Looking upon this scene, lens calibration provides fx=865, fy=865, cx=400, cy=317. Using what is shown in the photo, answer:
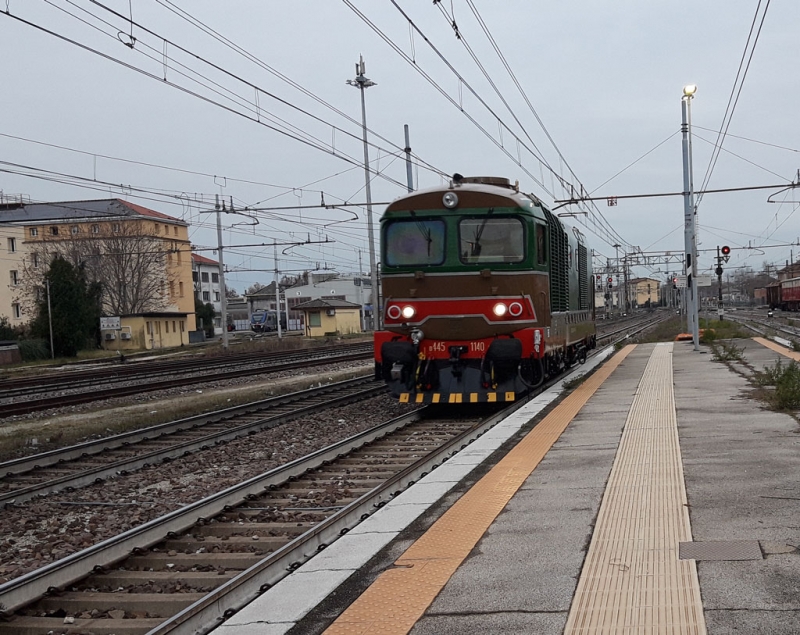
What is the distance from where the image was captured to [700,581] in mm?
4211

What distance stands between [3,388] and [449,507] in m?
20.9

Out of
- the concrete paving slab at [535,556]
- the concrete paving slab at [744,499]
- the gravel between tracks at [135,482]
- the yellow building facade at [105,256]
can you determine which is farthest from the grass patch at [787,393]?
the yellow building facade at [105,256]

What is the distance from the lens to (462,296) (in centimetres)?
1325

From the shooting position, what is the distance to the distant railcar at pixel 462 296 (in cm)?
1312

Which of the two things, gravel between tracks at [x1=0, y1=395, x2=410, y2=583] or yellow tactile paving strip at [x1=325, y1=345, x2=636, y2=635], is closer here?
yellow tactile paving strip at [x1=325, y1=345, x2=636, y2=635]

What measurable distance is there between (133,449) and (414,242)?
17.3 feet

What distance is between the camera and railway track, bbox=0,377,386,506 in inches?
357

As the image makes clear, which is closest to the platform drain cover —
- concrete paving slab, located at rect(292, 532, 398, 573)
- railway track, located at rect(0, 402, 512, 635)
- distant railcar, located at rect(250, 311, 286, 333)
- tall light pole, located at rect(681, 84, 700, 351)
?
concrete paving slab, located at rect(292, 532, 398, 573)

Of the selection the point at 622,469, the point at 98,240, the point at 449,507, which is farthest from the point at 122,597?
the point at 98,240

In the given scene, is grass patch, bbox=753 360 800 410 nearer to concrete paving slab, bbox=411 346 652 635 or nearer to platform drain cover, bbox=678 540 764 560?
concrete paving slab, bbox=411 346 652 635

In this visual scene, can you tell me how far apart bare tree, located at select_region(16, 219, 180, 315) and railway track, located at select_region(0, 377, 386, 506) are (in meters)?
47.9

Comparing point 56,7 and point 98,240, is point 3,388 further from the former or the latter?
point 98,240

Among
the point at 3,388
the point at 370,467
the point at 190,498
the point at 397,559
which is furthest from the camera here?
the point at 3,388

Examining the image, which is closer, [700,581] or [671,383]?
[700,581]
